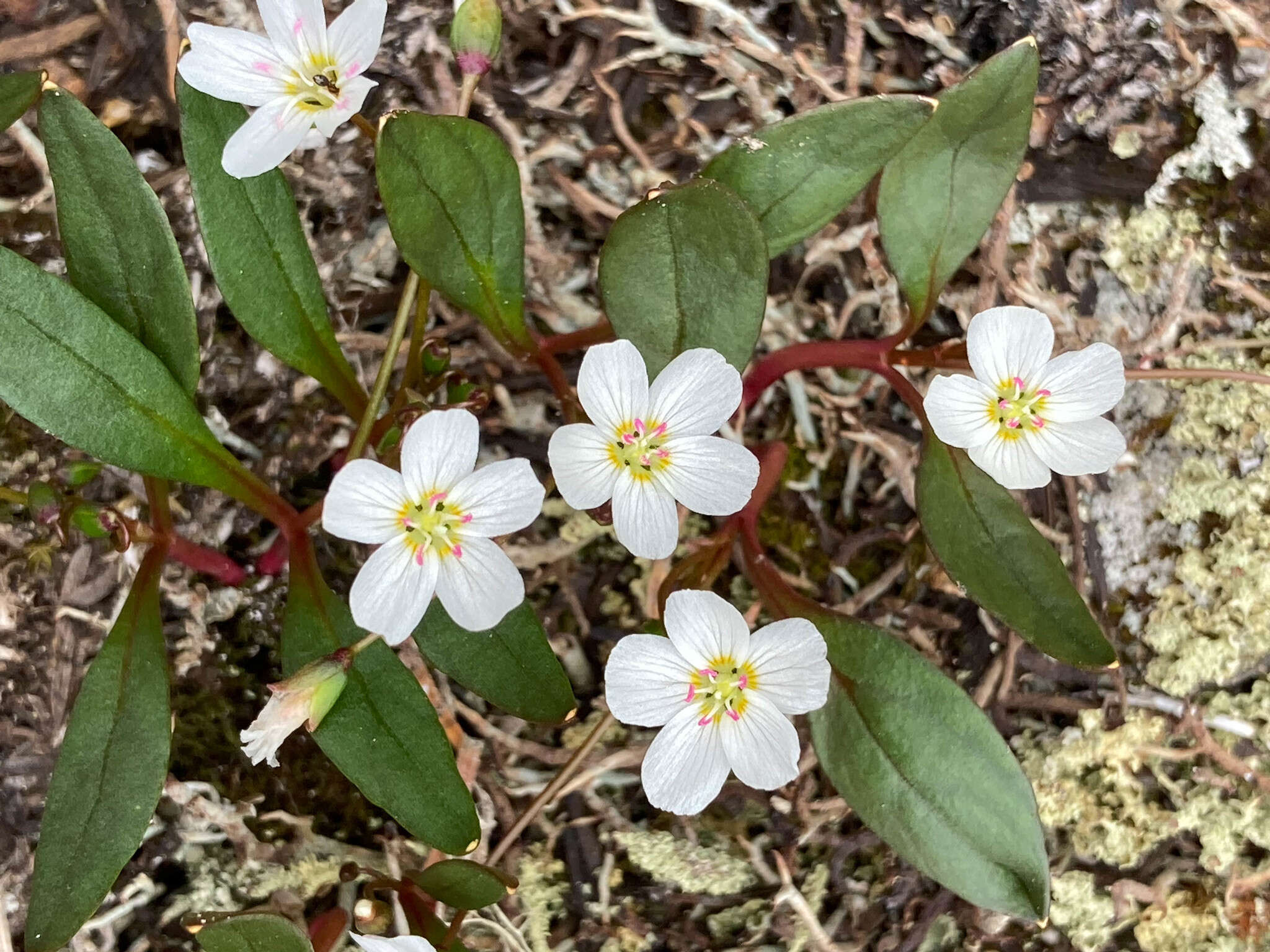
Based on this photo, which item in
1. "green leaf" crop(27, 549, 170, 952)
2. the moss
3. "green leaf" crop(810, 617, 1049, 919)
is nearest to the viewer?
"green leaf" crop(27, 549, 170, 952)

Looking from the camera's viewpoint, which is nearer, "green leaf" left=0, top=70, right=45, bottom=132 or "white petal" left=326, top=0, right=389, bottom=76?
"white petal" left=326, top=0, right=389, bottom=76

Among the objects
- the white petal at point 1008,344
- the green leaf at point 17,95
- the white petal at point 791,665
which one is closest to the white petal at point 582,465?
the white petal at point 791,665

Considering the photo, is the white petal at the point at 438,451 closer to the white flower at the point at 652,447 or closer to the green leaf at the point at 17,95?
the white flower at the point at 652,447

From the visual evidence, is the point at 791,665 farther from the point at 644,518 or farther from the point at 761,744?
the point at 644,518

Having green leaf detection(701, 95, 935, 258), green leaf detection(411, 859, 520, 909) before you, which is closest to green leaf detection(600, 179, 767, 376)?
green leaf detection(701, 95, 935, 258)

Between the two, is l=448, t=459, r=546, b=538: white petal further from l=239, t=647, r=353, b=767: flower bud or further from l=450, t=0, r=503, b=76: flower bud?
l=450, t=0, r=503, b=76: flower bud

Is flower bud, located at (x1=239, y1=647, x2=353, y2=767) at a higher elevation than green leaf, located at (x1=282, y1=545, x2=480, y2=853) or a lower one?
higher

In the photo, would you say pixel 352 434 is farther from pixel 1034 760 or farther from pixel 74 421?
pixel 1034 760
